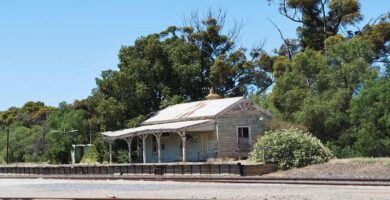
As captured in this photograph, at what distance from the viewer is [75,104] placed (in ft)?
320

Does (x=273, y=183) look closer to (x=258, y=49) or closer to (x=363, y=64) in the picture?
(x=363, y=64)

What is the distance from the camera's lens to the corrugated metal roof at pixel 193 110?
4369 cm

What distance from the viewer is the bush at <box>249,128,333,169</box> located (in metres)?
33.6

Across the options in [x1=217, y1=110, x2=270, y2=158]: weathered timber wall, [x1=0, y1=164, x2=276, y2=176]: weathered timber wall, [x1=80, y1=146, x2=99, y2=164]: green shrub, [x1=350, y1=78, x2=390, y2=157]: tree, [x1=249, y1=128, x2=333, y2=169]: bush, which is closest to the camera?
[x1=0, y1=164, x2=276, y2=176]: weathered timber wall

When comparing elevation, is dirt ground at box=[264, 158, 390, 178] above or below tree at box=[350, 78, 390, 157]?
below

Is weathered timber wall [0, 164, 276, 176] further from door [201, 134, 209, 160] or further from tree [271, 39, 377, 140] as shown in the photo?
tree [271, 39, 377, 140]

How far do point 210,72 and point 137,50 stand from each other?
8.40 meters

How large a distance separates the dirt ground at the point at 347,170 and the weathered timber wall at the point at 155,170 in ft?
4.18

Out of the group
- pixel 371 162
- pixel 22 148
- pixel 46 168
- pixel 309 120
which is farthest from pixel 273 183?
pixel 22 148

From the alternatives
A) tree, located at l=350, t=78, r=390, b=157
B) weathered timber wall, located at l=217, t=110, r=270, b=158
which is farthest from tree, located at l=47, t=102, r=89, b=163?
tree, located at l=350, t=78, r=390, b=157

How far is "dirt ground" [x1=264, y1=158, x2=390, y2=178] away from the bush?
3.23ft

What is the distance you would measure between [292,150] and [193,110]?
14181 mm

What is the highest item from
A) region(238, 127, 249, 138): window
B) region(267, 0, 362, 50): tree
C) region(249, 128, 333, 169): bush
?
region(267, 0, 362, 50): tree

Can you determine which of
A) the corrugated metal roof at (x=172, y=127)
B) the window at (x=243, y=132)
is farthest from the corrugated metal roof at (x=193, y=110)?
the window at (x=243, y=132)
